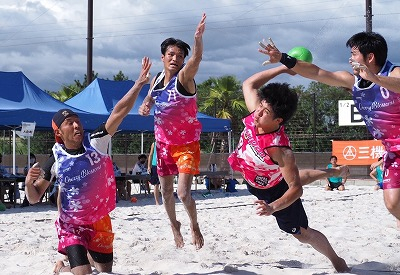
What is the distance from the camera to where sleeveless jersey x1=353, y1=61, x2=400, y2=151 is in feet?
15.9

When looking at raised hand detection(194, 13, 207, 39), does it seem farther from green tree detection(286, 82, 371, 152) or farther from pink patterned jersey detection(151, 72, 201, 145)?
green tree detection(286, 82, 371, 152)

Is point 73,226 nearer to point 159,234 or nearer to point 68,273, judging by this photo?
point 68,273

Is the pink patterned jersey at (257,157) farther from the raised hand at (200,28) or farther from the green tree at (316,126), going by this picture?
the green tree at (316,126)

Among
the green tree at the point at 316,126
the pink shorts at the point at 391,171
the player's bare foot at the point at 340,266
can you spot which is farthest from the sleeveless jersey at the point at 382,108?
the green tree at the point at 316,126

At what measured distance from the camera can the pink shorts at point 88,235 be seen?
15.8 feet

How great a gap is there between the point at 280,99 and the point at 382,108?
88cm

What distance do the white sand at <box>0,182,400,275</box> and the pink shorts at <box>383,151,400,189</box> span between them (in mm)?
751

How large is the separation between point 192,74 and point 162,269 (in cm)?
175

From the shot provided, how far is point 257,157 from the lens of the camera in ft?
15.3

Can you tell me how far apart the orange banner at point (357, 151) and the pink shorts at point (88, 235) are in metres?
17.9

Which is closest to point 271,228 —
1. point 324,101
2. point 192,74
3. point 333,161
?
point 192,74

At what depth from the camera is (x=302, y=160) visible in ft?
77.7

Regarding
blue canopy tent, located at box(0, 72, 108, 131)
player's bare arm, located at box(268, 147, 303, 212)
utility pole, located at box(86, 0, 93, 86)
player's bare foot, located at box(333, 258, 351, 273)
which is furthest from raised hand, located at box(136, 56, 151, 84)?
utility pole, located at box(86, 0, 93, 86)

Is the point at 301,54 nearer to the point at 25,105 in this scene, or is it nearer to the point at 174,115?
the point at 174,115
